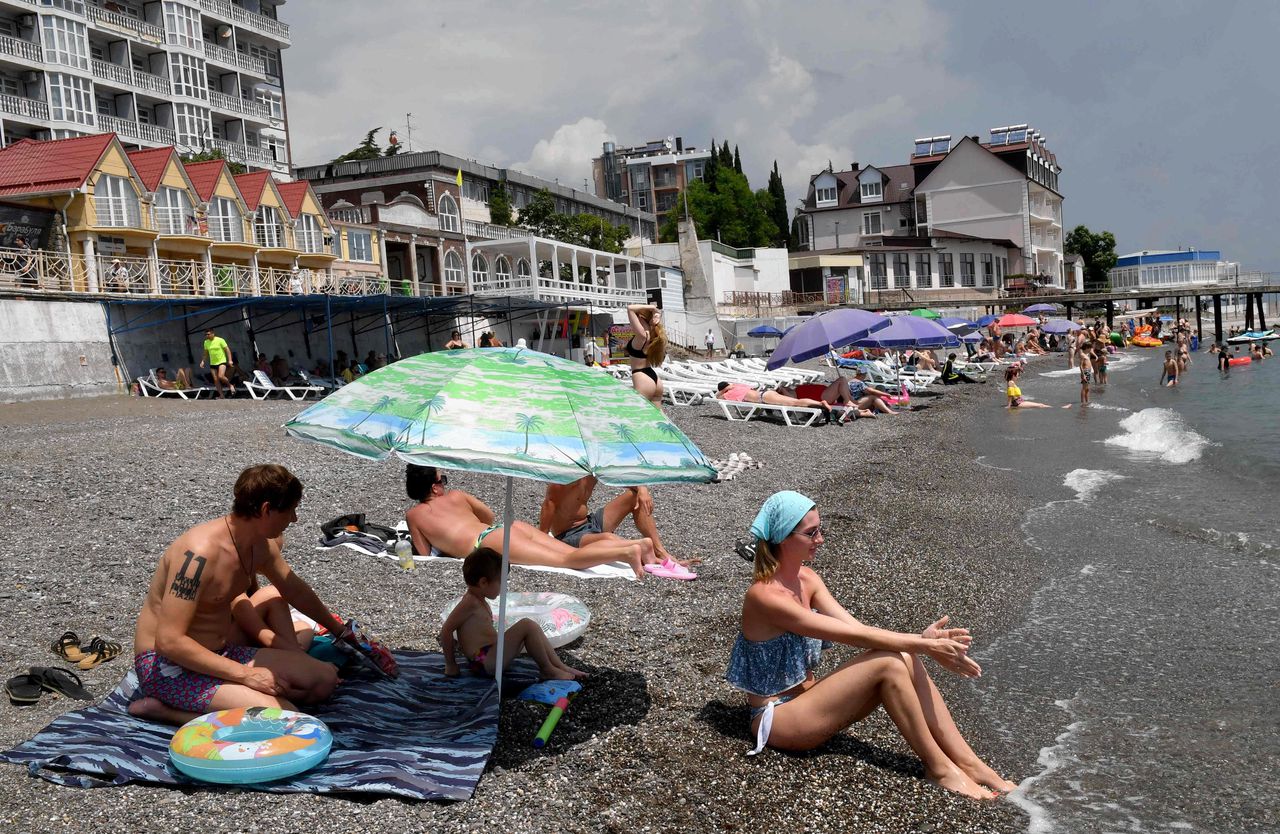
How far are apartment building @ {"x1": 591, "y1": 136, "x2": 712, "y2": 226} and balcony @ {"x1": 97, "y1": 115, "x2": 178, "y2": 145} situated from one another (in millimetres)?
56777

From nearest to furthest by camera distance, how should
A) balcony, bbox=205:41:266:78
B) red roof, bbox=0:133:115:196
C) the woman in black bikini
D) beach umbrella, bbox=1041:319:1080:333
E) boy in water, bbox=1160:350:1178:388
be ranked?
the woman in black bikini < red roof, bbox=0:133:115:196 < boy in water, bbox=1160:350:1178:388 < balcony, bbox=205:41:266:78 < beach umbrella, bbox=1041:319:1080:333

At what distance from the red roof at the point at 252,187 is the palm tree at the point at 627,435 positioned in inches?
1287

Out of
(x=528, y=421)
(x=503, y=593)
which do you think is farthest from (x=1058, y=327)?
(x=528, y=421)

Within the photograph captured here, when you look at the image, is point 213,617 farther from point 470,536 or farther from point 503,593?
point 470,536

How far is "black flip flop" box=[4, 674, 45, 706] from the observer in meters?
4.78

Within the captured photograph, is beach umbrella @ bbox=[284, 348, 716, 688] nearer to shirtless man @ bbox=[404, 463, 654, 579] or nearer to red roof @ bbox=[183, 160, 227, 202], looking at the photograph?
shirtless man @ bbox=[404, 463, 654, 579]

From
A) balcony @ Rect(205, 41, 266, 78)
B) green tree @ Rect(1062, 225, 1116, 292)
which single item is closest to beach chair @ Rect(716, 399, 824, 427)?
balcony @ Rect(205, 41, 266, 78)

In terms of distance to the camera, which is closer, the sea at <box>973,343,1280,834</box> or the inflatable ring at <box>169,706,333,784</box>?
the inflatable ring at <box>169,706,333,784</box>

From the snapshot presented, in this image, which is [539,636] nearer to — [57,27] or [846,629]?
[846,629]

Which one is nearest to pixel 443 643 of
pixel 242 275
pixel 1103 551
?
pixel 1103 551

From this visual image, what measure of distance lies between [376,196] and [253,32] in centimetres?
1108

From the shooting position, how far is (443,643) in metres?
5.26

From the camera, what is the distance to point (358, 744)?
426 cm

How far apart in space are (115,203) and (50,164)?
213cm
